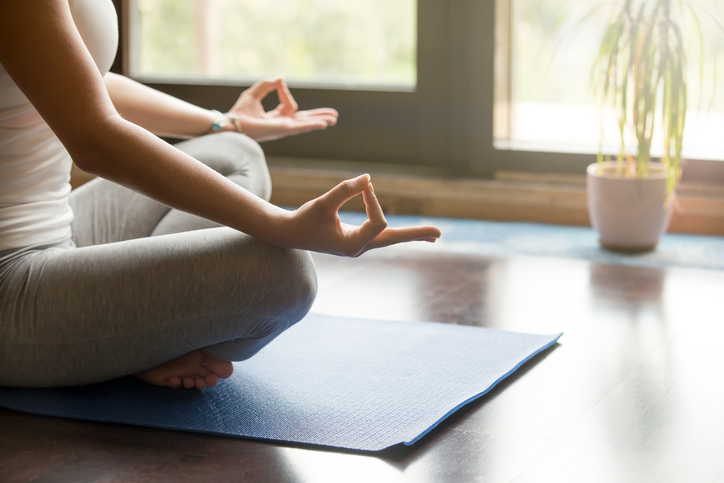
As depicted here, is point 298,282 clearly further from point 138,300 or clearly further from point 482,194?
point 482,194

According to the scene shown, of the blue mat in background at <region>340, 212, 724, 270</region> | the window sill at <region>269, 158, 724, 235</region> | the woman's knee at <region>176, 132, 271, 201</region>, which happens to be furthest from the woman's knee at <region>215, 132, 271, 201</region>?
the window sill at <region>269, 158, 724, 235</region>

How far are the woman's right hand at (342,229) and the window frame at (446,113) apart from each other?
1.76 m

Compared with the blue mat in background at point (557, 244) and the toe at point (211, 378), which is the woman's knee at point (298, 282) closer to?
the toe at point (211, 378)

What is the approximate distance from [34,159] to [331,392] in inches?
22.7

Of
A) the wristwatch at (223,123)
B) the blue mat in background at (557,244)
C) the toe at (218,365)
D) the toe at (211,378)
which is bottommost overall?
the blue mat in background at (557,244)

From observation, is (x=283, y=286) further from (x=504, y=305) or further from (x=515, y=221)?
(x=515, y=221)

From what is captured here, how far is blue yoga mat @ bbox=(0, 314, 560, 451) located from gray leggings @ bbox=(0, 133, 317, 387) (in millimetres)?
79

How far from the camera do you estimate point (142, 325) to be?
4.05ft

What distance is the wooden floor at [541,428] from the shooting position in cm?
114

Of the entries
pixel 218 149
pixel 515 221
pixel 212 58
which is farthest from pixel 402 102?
pixel 218 149

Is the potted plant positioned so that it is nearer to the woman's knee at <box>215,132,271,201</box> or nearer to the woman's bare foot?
the woman's knee at <box>215,132,271,201</box>

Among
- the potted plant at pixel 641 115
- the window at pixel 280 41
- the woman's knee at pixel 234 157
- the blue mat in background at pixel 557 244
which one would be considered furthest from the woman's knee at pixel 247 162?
the window at pixel 280 41

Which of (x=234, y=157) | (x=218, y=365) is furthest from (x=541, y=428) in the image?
(x=234, y=157)

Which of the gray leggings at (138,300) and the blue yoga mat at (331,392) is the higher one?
the gray leggings at (138,300)
